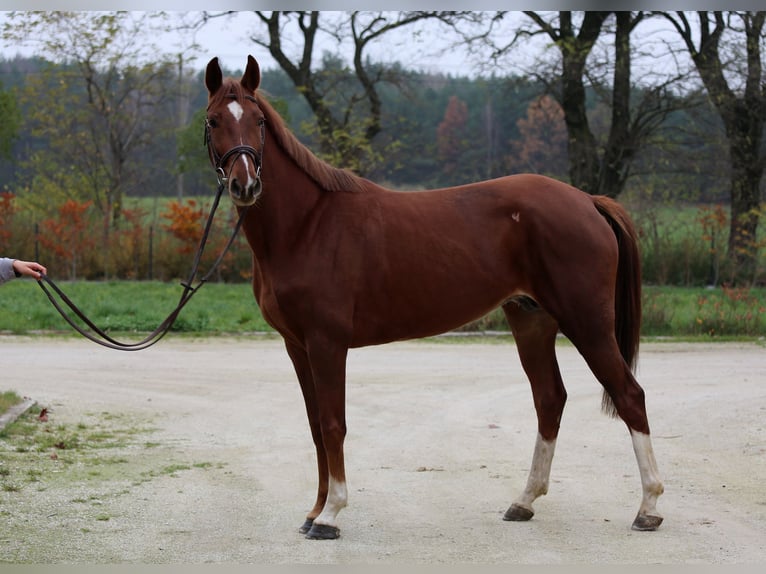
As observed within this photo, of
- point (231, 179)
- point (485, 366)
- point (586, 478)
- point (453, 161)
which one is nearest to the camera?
point (231, 179)

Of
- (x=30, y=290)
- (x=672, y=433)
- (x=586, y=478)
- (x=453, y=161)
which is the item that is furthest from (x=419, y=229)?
(x=453, y=161)

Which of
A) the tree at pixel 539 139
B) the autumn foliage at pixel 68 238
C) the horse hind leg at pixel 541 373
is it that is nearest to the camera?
the horse hind leg at pixel 541 373

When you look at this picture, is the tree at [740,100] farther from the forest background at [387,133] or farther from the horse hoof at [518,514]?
Answer: the horse hoof at [518,514]

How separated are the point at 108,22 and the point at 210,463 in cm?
1990

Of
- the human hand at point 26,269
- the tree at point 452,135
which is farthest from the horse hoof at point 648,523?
the tree at point 452,135

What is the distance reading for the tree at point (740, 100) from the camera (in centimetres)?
1980

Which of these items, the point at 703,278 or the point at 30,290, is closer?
the point at 30,290

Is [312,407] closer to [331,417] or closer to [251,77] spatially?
[331,417]

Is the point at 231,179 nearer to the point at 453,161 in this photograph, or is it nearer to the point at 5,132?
the point at 5,132

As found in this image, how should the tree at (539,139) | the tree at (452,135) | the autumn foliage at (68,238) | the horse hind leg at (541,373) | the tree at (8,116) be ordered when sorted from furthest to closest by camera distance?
1. the tree at (452,135)
2. the tree at (539,139)
3. the tree at (8,116)
4. the autumn foliage at (68,238)
5. the horse hind leg at (541,373)

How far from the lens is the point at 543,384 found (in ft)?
18.3

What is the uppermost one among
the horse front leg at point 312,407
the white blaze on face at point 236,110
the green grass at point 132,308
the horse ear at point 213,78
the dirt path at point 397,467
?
the horse ear at point 213,78

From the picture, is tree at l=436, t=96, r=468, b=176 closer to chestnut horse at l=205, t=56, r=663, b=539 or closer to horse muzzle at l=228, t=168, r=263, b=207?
chestnut horse at l=205, t=56, r=663, b=539

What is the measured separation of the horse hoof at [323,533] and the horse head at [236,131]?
1.73 meters
